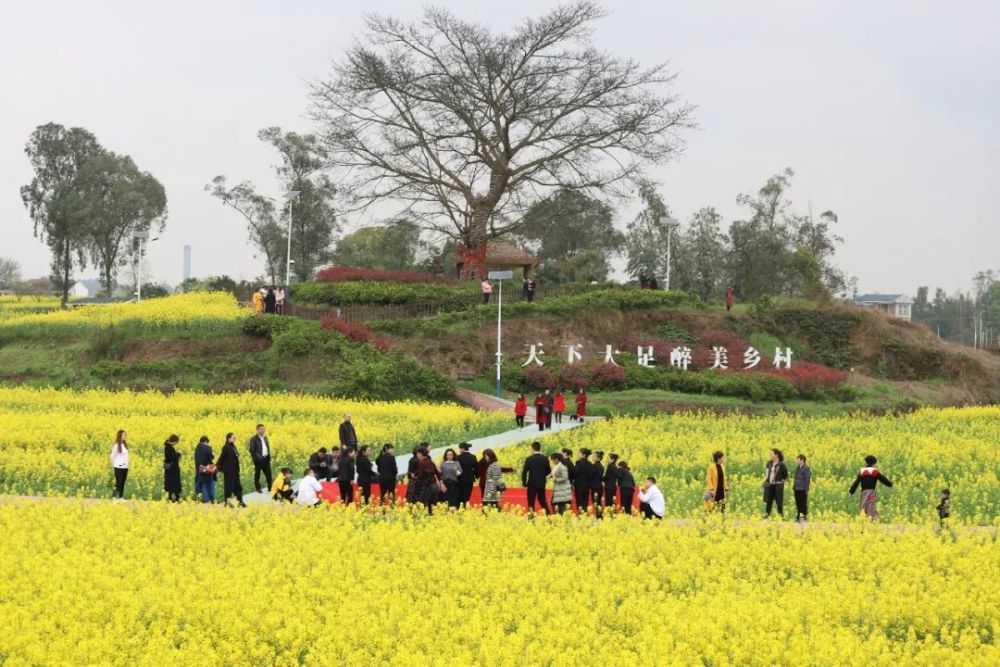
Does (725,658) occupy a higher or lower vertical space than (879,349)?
lower

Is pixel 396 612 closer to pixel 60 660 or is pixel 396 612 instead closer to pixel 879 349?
pixel 60 660

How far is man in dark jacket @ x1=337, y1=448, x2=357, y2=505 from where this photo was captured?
1994cm

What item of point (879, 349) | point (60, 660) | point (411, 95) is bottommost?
point (60, 660)

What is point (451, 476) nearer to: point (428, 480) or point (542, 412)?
point (428, 480)

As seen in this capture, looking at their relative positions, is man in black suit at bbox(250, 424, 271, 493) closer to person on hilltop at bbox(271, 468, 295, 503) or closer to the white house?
person on hilltop at bbox(271, 468, 295, 503)

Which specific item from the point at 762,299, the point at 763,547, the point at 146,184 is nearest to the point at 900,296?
the point at 146,184

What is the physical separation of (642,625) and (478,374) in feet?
107

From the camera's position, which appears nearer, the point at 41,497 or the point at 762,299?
the point at 41,497

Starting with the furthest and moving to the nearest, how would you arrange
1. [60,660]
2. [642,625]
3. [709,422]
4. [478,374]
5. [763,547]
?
1. [478,374]
2. [709,422]
3. [763,547]
4. [642,625]
5. [60,660]

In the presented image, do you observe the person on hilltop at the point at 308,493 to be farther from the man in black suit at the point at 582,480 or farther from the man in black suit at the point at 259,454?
the man in black suit at the point at 582,480

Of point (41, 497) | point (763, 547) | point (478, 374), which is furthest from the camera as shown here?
point (478, 374)

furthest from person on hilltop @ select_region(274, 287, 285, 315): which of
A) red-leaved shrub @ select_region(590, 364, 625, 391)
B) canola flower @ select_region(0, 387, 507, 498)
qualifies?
red-leaved shrub @ select_region(590, 364, 625, 391)

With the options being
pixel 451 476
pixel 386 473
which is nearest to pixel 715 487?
Result: pixel 451 476

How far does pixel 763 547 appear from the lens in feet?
52.1
